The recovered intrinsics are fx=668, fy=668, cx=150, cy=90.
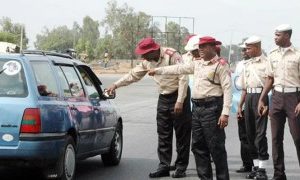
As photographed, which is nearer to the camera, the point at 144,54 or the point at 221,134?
the point at 221,134

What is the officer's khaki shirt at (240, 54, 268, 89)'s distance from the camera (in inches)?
349

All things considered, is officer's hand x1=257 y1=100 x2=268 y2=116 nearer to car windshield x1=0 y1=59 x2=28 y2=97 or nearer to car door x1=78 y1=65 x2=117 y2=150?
car door x1=78 y1=65 x2=117 y2=150

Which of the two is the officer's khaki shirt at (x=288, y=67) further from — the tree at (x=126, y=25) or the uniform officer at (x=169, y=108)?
the tree at (x=126, y=25)

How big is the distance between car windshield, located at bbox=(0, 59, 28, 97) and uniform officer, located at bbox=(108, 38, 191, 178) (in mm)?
1794

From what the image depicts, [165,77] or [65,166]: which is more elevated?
[165,77]

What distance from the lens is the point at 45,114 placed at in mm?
7188

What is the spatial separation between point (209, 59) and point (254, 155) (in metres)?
2.14

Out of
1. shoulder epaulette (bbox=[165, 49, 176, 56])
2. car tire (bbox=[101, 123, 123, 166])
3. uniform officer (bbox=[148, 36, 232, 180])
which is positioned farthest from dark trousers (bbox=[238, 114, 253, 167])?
uniform officer (bbox=[148, 36, 232, 180])

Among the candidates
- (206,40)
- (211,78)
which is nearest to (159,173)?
(211,78)

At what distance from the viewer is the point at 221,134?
24.3 ft

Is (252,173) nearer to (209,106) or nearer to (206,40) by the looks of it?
(209,106)

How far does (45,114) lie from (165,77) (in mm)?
2407

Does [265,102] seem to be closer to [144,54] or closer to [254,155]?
[254,155]

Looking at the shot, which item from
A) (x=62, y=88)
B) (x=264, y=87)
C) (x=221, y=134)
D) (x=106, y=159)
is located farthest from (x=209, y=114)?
(x=106, y=159)
